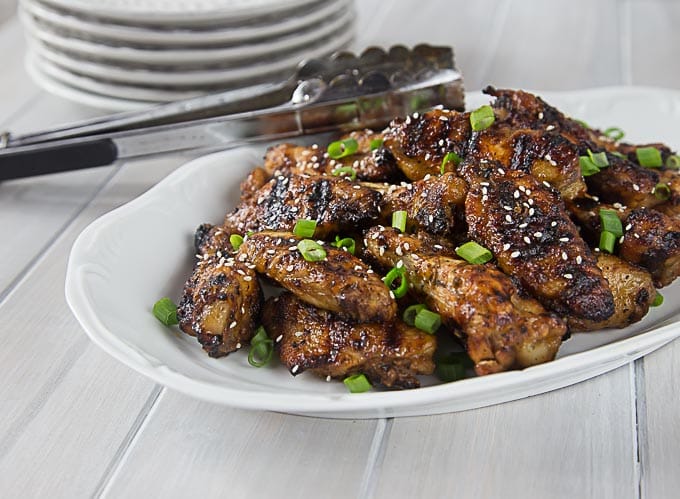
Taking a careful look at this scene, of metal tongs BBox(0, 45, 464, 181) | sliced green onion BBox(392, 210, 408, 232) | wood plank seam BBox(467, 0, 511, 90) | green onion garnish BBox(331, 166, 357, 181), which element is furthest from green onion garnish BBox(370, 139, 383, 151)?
wood plank seam BBox(467, 0, 511, 90)

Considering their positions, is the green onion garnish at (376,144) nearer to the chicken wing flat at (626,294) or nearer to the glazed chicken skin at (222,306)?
the glazed chicken skin at (222,306)

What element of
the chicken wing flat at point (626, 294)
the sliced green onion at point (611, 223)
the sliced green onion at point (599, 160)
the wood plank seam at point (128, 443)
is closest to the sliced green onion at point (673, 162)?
the sliced green onion at point (599, 160)

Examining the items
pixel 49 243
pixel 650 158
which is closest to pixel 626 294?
pixel 650 158

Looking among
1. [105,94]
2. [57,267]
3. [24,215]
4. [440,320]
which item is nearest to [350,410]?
[440,320]

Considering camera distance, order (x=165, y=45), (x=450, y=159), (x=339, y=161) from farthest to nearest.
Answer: (x=165, y=45)
(x=339, y=161)
(x=450, y=159)

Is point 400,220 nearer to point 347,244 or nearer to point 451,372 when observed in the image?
point 347,244

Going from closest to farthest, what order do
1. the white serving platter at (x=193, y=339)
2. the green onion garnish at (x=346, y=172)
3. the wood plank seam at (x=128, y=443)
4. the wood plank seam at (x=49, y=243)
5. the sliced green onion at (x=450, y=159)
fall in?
1. the white serving platter at (x=193, y=339)
2. the wood plank seam at (x=128, y=443)
3. the sliced green onion at (x=450, y=159)
4. the green onion garnish at (x=346, y=172)
5. the wood plank seam at (x=49, y=243)

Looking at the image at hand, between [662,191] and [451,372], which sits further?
[662,191]

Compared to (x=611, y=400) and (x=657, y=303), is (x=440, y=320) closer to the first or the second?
(x=611, y=400)
